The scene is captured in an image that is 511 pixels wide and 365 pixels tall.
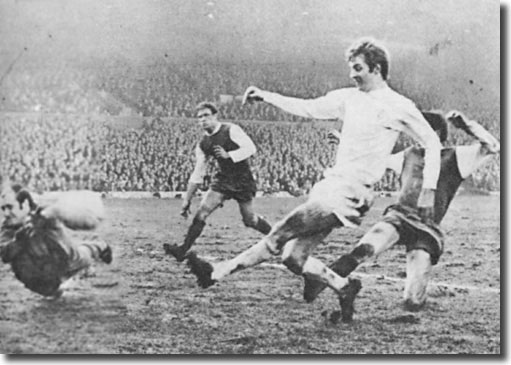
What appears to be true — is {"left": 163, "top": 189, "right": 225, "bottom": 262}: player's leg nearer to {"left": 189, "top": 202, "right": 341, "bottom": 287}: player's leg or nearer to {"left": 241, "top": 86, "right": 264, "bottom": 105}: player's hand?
{"left": 189, "top": 202, "right": 341, "bottom": 287}: player's leg

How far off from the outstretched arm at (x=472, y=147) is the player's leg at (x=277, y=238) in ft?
2.02

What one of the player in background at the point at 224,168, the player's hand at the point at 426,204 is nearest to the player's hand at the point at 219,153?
the player in background at the point at 224,168

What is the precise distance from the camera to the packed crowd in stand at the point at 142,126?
3.93m

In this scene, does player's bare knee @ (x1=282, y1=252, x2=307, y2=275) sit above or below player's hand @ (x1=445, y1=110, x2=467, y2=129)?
below

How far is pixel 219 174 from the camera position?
398cm

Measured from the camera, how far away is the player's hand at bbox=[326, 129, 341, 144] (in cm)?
396

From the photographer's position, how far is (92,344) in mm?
3984

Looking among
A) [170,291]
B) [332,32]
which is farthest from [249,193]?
[332,32]

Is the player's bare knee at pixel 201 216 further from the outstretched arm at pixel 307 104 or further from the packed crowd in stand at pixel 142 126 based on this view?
the outstretched arm at pixel 307 104

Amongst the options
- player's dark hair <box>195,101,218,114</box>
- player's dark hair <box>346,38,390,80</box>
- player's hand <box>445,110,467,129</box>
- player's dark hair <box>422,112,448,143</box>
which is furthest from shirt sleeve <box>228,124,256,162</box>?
player's hand <box>445,110,467,129</box>

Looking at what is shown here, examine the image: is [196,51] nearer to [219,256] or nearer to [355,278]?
[219,256]

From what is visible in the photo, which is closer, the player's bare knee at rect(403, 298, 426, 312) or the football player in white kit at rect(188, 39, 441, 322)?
the football player in white kit at rect(188, 39, 441, 322)

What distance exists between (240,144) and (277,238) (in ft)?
1.43

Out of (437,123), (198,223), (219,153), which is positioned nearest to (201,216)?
(198,223)
